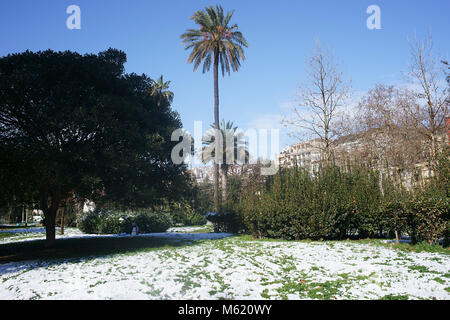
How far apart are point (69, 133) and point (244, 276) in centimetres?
1043

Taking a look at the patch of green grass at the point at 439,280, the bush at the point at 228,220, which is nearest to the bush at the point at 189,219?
the bush at the point at 228,220

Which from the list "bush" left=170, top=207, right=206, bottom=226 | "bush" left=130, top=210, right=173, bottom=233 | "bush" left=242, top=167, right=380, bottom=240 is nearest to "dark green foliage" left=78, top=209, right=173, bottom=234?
"bush" left=130, top=210, right=173, bottom=233

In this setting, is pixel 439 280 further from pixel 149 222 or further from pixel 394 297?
pixel 149 222

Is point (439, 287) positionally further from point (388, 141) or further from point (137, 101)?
point (388, 141)

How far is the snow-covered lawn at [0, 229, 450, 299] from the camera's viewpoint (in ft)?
20.4

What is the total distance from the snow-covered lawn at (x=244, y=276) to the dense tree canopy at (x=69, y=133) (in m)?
3.30

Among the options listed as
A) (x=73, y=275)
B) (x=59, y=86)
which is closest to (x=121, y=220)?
(x=59, y=86)

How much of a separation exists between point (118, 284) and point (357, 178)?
11.9 metres

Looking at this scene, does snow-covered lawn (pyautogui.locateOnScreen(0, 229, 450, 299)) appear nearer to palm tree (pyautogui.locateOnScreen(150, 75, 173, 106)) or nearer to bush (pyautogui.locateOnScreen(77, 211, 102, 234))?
bush (pyautogui.locateOnScreen(77, 211, 102, 234))

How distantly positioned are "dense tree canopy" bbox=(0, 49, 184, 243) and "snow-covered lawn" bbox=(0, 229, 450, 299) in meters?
3.30

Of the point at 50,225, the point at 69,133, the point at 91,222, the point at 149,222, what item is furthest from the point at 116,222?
the point at 69,133

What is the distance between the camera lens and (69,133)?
13.8 metres

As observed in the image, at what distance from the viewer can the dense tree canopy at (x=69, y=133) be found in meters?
11.9

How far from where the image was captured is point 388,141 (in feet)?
72.5
